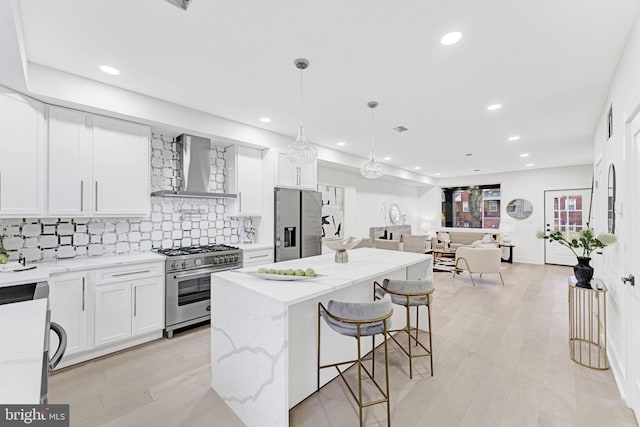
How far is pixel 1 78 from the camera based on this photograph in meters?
2.19

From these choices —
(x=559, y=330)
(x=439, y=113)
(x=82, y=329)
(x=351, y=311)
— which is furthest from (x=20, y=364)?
(x=559, y=330)

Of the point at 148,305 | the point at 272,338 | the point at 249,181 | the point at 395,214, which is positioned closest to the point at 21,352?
Result: the point at 272,338

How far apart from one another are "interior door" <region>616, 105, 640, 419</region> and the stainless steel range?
144 inches

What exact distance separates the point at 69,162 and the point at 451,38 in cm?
348

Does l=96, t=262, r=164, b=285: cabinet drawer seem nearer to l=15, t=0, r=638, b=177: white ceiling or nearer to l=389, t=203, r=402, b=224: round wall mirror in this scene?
l=15, t=0, r=638, b=177: white ceiling

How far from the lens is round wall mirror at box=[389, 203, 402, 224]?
8.38 m

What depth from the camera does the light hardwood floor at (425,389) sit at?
6.22ft

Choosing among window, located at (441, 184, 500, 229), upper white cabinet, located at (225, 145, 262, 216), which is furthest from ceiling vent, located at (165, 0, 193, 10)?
window, located at (441, 184, 500, 229)

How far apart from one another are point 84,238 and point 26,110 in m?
1.31

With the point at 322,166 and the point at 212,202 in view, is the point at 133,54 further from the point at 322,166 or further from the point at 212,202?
the point at 322,166

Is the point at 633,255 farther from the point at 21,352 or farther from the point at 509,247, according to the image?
the point at 509,247

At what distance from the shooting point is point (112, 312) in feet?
8.93

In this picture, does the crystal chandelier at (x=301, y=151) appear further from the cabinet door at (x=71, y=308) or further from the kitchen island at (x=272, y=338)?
the cabinet door at (x=71, y=308)

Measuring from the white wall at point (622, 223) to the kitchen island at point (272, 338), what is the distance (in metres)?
1.61
